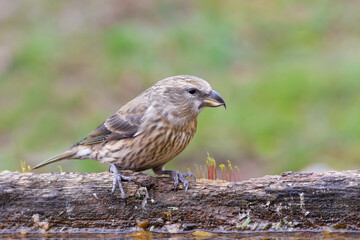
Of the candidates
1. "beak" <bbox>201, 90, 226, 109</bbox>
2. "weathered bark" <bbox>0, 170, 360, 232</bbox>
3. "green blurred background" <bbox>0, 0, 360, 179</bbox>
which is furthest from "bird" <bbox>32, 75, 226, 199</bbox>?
"green blurred background" <bbox>0, 0, 360, 179</bbox>

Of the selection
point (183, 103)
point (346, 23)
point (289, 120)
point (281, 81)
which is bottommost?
point (183, 103)

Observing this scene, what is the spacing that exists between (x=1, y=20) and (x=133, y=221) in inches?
354

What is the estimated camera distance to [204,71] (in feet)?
41.8

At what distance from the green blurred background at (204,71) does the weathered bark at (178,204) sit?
387 cm

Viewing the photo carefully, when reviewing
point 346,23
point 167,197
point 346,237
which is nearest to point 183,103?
point 167,197

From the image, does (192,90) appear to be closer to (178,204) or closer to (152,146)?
(152,146)

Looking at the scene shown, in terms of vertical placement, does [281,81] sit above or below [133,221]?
above

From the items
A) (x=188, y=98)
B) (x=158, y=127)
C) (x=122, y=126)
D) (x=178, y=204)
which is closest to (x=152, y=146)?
(x=158, y=127)

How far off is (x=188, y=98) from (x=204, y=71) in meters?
5.85

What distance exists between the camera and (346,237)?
6.00 m

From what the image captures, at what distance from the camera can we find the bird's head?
6875 mm

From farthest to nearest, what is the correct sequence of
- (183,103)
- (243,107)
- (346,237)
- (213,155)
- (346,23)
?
(346,23), (243,107), (213,155), (183,103), (346,237)

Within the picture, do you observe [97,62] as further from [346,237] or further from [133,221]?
[346,237]

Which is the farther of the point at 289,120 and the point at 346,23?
the point at 346,23
